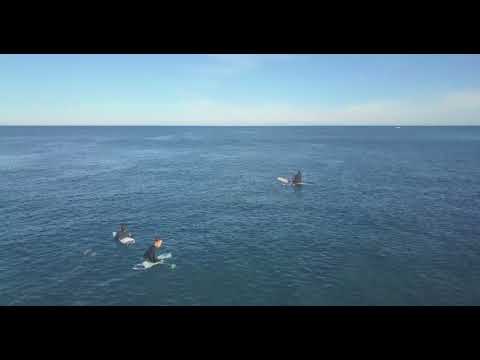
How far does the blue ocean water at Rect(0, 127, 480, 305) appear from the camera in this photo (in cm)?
3272

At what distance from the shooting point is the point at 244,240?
4584 cm

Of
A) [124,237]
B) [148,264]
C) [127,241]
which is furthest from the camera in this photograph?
[124,237]

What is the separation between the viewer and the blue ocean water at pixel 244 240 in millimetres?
32719

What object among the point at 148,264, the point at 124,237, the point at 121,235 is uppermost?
the point at 121,235

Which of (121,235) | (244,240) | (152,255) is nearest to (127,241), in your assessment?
(121,235)

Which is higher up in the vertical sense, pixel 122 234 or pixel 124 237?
pixel 122 234

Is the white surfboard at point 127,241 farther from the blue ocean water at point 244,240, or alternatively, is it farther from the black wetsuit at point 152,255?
the black wetsuit at point 152,255

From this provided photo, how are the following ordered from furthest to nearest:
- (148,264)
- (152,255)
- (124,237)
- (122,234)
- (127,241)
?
(122,234), (124,237), (127,241), (152,255), (148,264)

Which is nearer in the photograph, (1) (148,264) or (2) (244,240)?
(1) (148,264)

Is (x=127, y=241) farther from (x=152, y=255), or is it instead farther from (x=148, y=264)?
(x=148, y=264)

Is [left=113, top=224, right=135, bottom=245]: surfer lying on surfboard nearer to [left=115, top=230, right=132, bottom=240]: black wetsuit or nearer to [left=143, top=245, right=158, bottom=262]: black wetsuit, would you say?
[left=115, top=230, right=132, bottom=240]: black wetsuit
